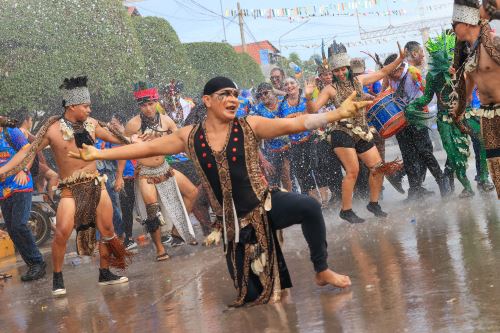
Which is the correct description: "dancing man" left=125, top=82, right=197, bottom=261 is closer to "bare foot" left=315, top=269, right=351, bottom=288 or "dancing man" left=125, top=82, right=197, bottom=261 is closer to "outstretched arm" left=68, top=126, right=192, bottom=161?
"outstretched arm" left=68, top=126, right=192, bottom=161

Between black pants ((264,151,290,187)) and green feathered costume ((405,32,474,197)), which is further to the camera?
black pants ((264,151,290,187))

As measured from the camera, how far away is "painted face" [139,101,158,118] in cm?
1101

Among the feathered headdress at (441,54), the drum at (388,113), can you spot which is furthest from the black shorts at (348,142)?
the drum at (388,113)

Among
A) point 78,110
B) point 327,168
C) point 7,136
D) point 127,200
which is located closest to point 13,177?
point 7,136

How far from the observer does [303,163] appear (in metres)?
14.1

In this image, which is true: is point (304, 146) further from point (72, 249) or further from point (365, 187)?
point (72, 249)

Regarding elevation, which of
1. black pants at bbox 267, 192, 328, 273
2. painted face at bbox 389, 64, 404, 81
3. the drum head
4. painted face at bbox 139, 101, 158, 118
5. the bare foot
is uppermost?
painted face at bbox 389, 64, 404, 81

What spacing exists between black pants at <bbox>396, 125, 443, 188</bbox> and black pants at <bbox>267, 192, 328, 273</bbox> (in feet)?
19.6

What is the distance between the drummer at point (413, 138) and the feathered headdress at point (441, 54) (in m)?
1.21

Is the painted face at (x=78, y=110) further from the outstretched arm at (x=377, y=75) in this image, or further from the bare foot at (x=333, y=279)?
the outstretched arm at (x=377, y=75)

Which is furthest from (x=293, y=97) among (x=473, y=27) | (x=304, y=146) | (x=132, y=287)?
(x=473, y=27)

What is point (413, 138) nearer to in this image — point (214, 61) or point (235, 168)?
point (235, 168)

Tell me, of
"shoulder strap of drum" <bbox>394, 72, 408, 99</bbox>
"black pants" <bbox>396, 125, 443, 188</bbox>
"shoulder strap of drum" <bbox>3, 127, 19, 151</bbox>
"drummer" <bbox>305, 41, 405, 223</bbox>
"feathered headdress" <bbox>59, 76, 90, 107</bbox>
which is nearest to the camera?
"feathered headdress" <bbox>59, 76, 90, 107</bbox>

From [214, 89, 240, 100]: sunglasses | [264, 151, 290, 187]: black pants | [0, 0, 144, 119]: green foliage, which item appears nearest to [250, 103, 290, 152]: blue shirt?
[264, 151, 290, 187]: black pants
